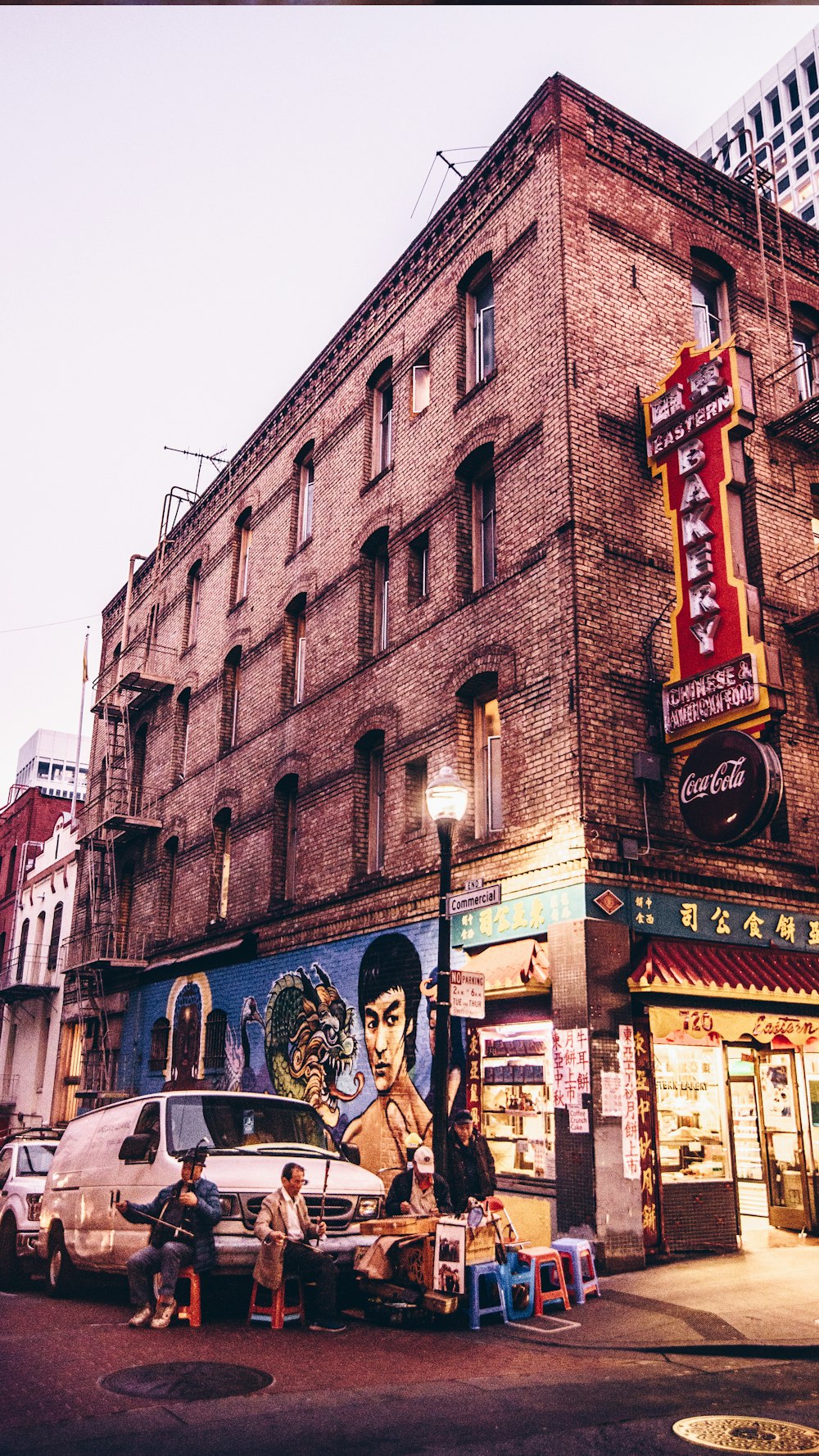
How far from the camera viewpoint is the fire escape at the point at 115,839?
26.3 meters

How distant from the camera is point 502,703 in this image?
14266mm

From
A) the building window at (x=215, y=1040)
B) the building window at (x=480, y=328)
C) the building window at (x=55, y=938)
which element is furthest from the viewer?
the building window at (x=55, y=938)

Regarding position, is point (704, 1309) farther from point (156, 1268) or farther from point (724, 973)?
point (156, 1268)

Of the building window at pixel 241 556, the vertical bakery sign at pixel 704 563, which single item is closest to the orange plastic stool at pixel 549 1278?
the vertical bakery sign at pixel 704 563

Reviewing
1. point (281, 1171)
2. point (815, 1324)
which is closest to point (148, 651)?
point (281, 1171)

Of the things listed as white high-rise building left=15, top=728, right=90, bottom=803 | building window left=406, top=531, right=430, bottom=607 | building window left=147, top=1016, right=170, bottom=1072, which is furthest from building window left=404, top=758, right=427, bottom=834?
white high-rise building left=15, top=728, right=90, bottom=803

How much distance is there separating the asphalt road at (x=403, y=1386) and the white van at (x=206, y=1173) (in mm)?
687

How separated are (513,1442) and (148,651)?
24539mm

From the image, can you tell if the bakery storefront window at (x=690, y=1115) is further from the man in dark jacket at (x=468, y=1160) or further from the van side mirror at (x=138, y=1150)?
the van side mirror at (x=138, y=1150)

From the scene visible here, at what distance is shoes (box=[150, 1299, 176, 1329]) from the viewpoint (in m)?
8.49

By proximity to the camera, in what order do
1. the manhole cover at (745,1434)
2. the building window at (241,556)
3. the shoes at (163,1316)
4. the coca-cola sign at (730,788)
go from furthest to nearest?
the building window at (241,556) → the coca-cola sign at (730,788) → the shoes at (163,1316) → the manhole cover at (745,1434)

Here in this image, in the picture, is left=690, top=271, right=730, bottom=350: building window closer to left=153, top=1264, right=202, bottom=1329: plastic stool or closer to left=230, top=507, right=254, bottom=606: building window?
left=230, top=507, right=254, bottom=606: building window

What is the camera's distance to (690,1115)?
12.6 m

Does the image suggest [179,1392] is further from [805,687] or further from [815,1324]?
[805,687]
